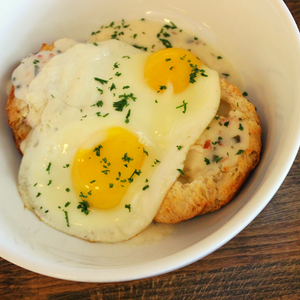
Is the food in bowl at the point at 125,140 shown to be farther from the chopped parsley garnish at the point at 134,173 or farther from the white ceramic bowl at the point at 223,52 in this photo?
the white ceramic bowl at the point at 223,52

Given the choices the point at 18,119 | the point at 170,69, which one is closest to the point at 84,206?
the point at 18,119

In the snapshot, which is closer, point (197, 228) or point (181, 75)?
point (197, 228)

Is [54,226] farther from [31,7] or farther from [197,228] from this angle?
[31,7]

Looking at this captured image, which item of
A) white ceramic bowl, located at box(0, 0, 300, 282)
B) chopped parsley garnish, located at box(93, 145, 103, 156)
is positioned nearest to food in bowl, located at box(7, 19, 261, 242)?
chopped parsley garnish, located at box(93, 145, 103, 156)

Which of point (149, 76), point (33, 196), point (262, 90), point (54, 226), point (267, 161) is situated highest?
point (149, 76)

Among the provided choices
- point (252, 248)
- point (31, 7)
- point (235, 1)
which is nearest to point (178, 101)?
point (235, 1)

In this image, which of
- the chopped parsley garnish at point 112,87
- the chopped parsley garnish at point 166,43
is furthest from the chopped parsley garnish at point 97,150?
the chopped parsley garnish at point 166,43
